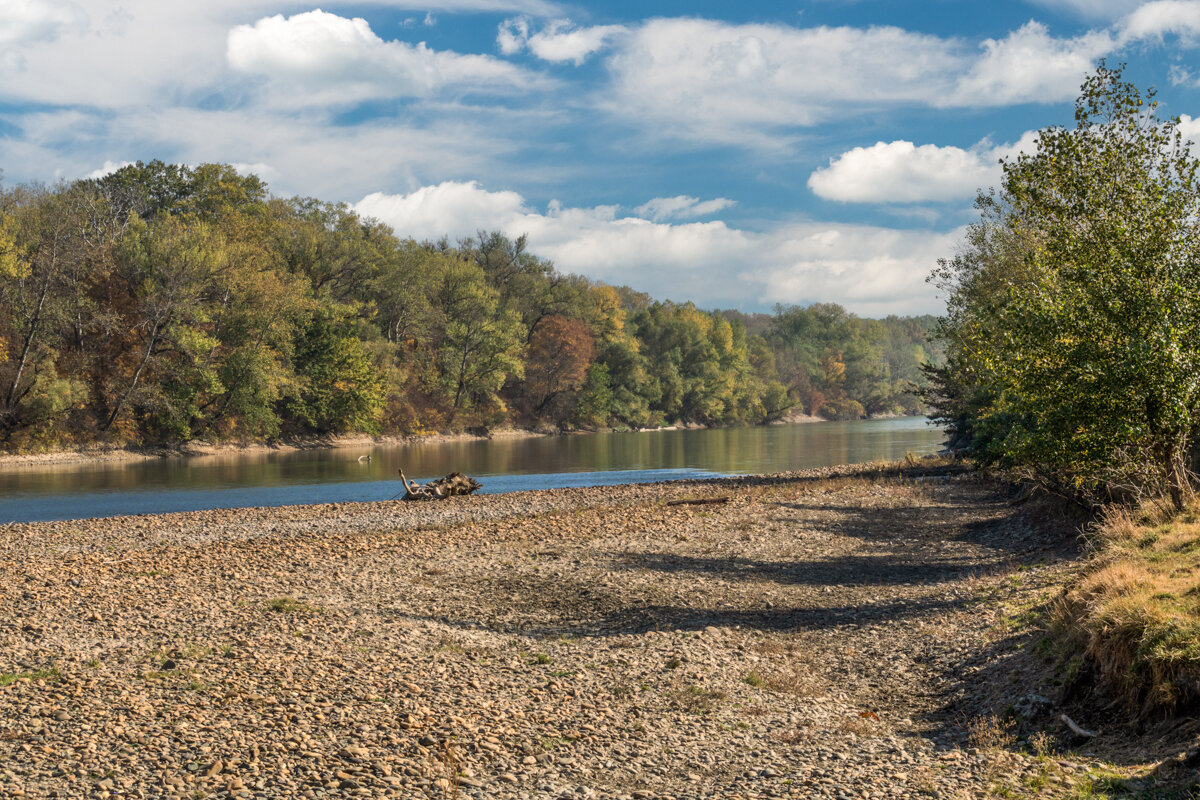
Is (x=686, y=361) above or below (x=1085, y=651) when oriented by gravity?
above

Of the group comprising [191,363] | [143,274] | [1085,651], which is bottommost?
[1085,651]

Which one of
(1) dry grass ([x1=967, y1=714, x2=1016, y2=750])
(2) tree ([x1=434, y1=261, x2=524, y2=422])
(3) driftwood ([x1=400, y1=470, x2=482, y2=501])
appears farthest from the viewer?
(2) tree ([x1=434, y1=261, x2=524, y2=422])

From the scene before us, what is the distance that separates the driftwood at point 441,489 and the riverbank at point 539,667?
1030cm

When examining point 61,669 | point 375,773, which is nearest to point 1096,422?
point 375,773

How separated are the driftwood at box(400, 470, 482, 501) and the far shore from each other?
30.5 metres

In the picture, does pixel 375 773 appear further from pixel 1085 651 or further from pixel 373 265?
pixel 373 265

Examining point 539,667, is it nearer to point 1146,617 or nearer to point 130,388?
point 1146,617

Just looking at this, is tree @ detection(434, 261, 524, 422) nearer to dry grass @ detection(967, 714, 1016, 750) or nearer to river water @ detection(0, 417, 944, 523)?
river water @ detection(0, 417, 944, 523)

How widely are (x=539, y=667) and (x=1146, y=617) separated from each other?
7041 millimetres

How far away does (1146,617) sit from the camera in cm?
880

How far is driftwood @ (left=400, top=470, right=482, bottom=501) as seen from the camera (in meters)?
32.7

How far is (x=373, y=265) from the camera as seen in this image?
253 ft

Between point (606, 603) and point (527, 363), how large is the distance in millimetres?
84545

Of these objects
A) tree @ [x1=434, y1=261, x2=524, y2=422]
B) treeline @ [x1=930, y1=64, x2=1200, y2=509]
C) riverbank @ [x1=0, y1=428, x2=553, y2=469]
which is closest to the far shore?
riverbank @ [x1=0, y1=428, x2=553, y2=469]
